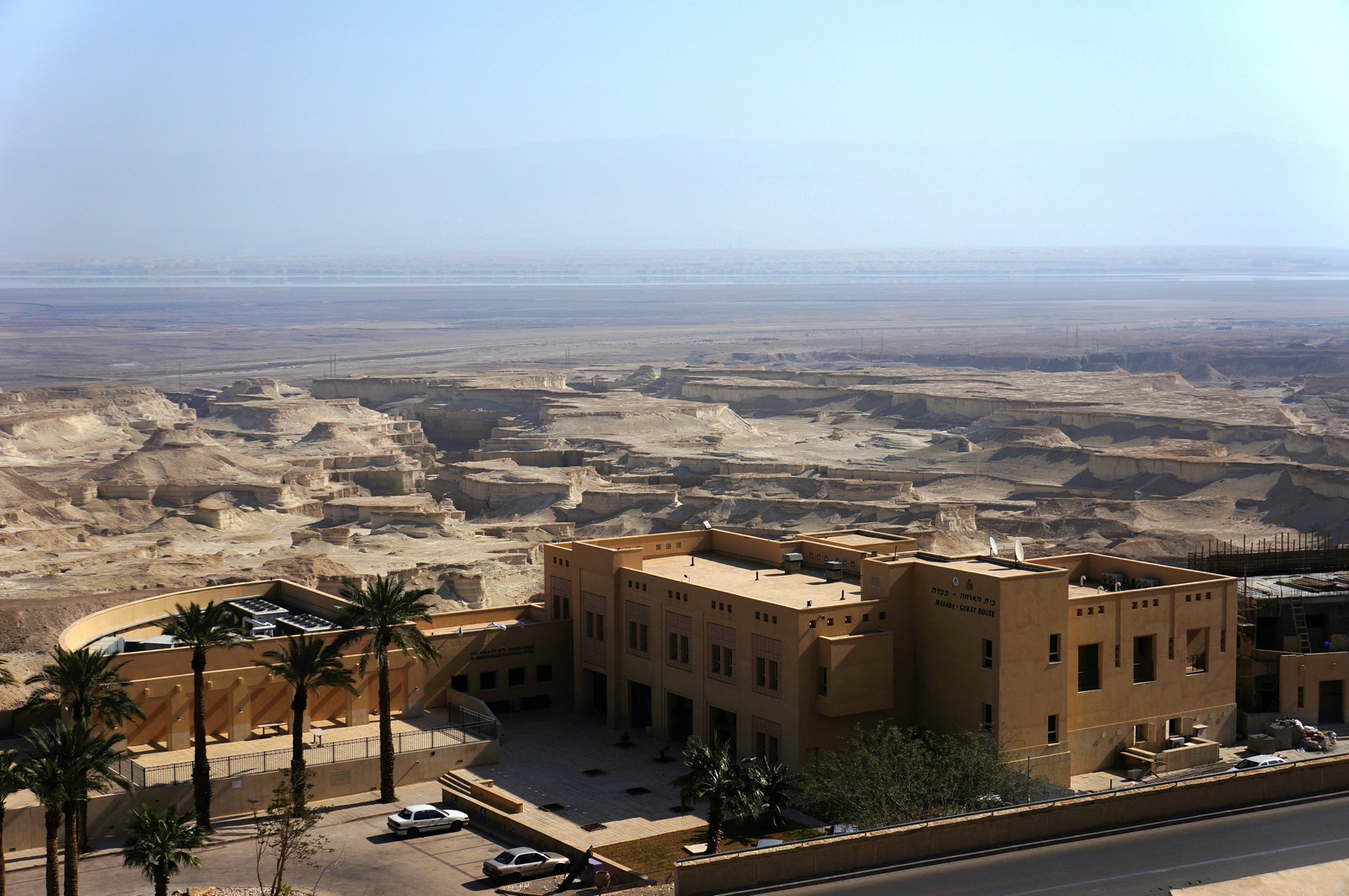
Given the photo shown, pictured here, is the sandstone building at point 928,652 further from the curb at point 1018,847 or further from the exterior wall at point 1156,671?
the curb at point 1018,847

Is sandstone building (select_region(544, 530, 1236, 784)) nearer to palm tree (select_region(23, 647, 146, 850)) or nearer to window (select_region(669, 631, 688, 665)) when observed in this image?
window (select_region(669, 631, 688, 665))

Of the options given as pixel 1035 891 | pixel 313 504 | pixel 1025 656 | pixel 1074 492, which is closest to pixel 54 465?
pixel 313 504

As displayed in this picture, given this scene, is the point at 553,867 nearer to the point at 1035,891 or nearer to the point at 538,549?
the point at 1035,891

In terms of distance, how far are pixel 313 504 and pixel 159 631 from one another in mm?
50227

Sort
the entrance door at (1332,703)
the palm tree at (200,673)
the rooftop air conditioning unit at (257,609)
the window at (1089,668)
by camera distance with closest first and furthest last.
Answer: the palm tree at (200,673) → the window at (1089,668) → the entrance door at (1332,703) → the rooftop air conditioning unit at (257,609)

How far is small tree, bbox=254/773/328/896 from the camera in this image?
29375mm

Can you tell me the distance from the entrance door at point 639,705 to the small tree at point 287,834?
9.54m

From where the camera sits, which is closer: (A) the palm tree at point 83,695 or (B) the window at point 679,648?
(A) the palm tree at point 83,695

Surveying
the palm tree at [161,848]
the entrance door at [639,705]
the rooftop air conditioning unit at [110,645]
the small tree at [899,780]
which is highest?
the rooftop air conditioning unit at [110,645]

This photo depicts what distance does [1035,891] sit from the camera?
77.3ft

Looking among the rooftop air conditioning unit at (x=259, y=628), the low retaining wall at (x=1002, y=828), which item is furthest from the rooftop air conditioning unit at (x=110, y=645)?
the low retaining wall at (x=1002, y=828)

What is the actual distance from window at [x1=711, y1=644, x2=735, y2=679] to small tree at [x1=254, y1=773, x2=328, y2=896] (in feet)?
33.6

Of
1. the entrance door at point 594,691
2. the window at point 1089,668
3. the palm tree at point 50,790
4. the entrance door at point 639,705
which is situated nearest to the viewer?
the palm tree at point 50,790

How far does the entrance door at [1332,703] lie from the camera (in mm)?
43281
